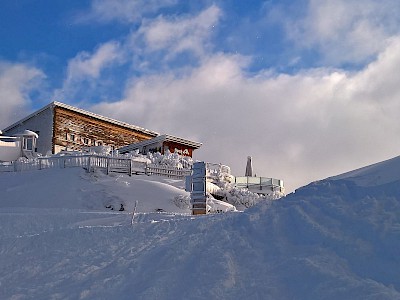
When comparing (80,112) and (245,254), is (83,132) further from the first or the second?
(245,254)

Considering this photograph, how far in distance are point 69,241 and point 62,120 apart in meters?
35.9

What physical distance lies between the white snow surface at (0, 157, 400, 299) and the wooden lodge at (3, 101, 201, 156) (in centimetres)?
3306

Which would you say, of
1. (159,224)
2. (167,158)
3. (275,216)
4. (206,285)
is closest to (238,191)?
(167,158)

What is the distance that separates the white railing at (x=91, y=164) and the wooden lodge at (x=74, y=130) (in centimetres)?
1311

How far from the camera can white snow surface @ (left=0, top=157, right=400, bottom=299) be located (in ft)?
27.0

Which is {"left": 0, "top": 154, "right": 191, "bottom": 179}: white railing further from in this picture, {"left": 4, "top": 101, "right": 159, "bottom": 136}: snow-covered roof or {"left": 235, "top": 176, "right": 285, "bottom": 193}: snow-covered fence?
{"left": 4, "top": 101, "right": 159, "bottom": 136}: snow-covered roof

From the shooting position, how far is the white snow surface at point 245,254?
8.24m

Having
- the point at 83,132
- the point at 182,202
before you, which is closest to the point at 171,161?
the point at 182,202

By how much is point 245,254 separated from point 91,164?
20.5 m

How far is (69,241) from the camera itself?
12203 mm

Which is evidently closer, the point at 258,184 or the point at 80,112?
the point at 258,184

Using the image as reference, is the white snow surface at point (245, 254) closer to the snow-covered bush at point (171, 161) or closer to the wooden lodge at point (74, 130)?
the snow-covered bush at point (171, 161)

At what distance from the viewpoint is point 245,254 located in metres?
9.56

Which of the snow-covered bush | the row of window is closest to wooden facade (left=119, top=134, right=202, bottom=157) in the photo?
the row of window
